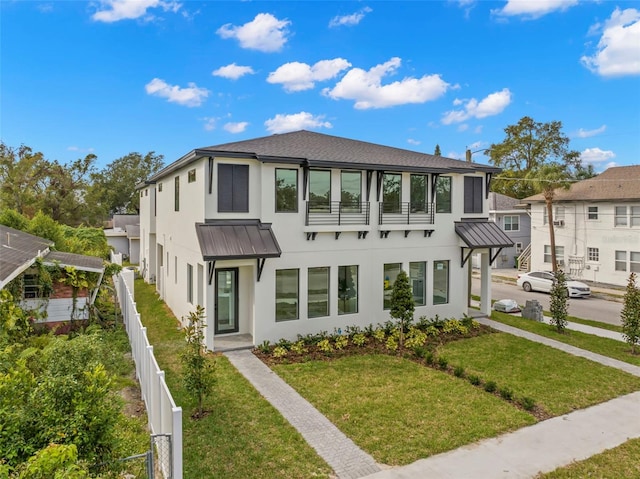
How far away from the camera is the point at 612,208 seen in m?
27.0

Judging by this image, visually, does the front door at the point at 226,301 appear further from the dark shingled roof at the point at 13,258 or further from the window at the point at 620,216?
the window at the point at 620,216

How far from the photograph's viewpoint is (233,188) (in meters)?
12.2

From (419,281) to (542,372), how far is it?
541 centimetres

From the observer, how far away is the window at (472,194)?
16125 mm

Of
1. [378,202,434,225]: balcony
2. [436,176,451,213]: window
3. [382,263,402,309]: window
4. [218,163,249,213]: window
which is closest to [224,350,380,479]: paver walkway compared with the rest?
[218,163,249,213]: window

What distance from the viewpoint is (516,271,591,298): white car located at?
23.9 m

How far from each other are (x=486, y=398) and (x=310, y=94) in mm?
28462

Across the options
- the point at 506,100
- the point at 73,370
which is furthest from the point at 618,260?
the point at 73,370

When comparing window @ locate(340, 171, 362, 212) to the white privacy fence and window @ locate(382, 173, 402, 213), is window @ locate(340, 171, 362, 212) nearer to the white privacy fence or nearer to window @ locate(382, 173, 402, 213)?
window @ locate(382, 173, 402, 213)

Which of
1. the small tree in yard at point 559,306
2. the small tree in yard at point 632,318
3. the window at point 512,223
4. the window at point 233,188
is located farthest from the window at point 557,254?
the window at point 233,188

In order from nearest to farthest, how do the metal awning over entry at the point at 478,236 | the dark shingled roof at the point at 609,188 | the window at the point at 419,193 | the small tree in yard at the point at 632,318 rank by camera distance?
the small tree in yard at the point at 632,318 < the window at the point at 419,193 < the metal awning over entry at the point at 478,236 < the dark shingled roof at the point at 609,188

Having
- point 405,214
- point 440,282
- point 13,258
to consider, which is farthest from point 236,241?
point 440,282

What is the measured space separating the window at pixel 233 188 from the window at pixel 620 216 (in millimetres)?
26399

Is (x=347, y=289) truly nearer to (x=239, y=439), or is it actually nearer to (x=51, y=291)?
(x=239, y=439)
